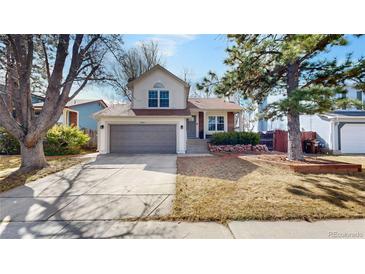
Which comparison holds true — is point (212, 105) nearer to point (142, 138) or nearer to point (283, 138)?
point (283, 138)

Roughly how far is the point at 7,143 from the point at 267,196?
15060mm

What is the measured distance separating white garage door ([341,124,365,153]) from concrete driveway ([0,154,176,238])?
13279 mm

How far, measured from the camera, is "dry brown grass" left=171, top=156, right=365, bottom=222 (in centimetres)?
379

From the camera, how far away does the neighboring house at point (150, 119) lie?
1305 centimetres

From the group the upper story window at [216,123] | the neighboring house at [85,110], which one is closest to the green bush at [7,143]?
the neighboring house at [85,110]

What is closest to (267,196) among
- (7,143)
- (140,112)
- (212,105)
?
(140,112)

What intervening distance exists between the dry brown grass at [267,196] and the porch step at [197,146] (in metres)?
7.17

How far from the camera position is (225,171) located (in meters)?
7.34

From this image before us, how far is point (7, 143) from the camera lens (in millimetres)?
A: 12711

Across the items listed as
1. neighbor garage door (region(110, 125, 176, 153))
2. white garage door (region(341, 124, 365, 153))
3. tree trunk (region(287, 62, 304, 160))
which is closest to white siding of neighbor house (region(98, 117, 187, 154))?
neighbor garage door (region(110, 125, 176, 153))
